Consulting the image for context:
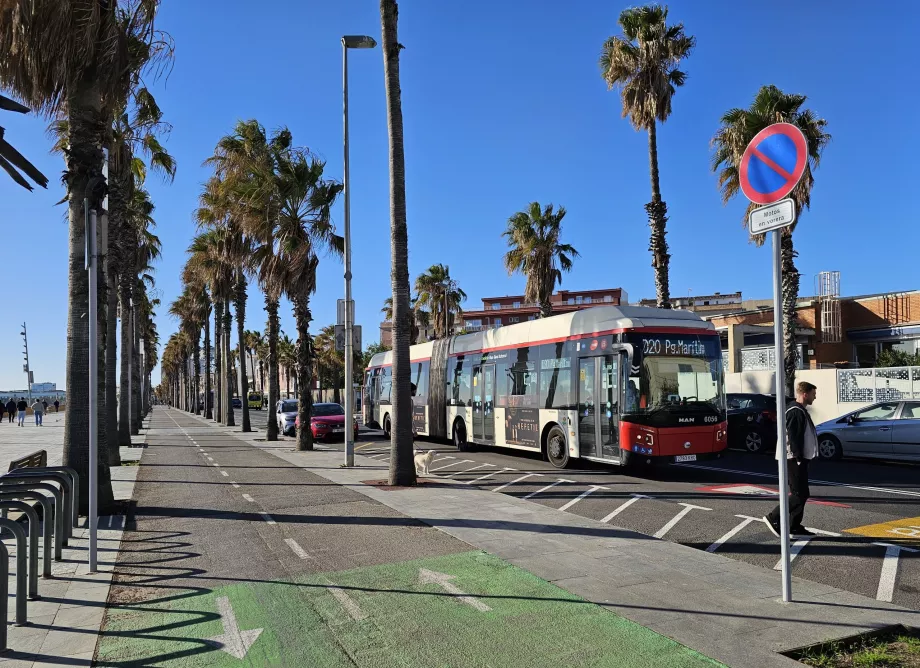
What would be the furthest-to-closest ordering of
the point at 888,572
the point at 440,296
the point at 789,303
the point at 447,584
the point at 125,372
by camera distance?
the point at 440,296
the point at 125,372
the point at 789,303
the point at 888,572
the point at 447,584

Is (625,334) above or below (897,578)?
above

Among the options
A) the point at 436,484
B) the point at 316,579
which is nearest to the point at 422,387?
the point at 436,484

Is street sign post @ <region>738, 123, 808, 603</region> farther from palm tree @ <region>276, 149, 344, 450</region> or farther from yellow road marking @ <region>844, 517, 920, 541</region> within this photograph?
palm tree @ <region>276, 149, 344, 450</region>

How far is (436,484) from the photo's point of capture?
44.0 feet

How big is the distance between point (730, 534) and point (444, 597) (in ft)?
14.6

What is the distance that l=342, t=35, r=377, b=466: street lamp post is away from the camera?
17.3 meters

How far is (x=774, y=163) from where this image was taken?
5648 millimetres

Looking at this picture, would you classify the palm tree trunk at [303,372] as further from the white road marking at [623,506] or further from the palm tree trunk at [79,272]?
the white road marking at [623,506]

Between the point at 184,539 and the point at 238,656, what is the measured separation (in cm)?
451

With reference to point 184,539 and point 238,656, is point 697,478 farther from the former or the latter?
point 238,656

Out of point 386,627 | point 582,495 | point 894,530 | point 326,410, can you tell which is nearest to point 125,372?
point 326,410

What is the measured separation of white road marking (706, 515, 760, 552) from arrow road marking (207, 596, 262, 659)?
5286 millimetres

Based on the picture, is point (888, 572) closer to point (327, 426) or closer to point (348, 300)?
point (348, 300)

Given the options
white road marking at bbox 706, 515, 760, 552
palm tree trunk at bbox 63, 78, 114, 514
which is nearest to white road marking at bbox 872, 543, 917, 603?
white road marking at bbox 706, 515, 760, 552
